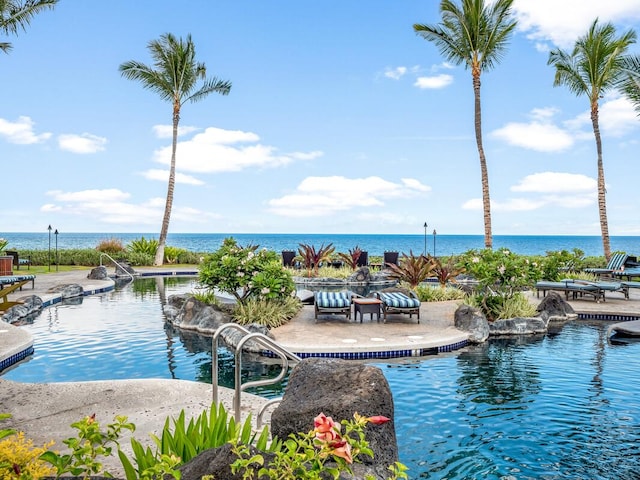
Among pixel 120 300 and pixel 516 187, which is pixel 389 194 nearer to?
pixel 516 187

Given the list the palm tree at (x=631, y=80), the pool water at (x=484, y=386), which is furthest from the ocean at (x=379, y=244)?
the pool water at (x=484, y=386)

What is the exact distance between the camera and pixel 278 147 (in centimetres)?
5419

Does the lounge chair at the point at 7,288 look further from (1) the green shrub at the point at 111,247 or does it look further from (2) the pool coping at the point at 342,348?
Result: (1) the green shrub at the point at 111,247

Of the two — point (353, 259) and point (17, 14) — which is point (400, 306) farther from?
point (17, 14)

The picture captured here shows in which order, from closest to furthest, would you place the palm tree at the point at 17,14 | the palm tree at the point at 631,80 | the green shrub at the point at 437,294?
the green shrub at the point at 437,294
the palm tree at the point at 17,14
the palm tree at the point at 631,80

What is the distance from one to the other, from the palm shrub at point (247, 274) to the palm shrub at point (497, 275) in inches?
155

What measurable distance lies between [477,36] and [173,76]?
577 inches

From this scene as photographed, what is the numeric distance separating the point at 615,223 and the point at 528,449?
1864 inches

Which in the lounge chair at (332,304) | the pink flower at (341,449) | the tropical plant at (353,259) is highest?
the tropical plant at (353,259)

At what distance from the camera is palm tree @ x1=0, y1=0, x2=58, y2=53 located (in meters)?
→ 15.7

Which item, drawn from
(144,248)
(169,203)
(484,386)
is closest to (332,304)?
(484,386)

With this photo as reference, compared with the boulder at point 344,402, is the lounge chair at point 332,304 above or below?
below

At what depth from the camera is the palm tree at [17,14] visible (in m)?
15.7

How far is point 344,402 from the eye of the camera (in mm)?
2682
